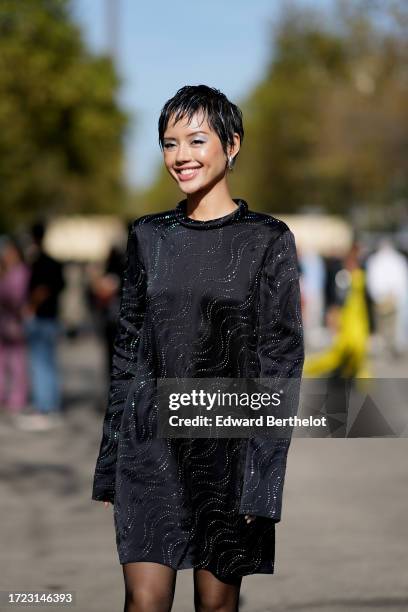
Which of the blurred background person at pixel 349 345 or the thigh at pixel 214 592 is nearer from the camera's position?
the thigh at pixel 214 592

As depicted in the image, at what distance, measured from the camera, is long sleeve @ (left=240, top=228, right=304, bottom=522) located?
337cm

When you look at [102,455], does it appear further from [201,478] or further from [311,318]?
[311,318]

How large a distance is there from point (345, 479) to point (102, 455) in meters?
5.43

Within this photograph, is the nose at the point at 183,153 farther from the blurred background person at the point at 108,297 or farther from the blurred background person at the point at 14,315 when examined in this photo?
the blurred background person at the point at 14,315

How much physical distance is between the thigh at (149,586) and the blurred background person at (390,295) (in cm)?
1682

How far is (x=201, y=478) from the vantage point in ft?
11.4

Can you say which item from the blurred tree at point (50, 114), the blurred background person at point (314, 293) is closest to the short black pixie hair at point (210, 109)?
the blurred tree at point (50, 114)

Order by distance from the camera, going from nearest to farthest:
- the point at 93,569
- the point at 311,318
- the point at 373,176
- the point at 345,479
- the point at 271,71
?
the point at 93,569
the point at 345,479
the point at 311,318
the point at 373,176
the point at 271,71

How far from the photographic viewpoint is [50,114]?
99.5 ft

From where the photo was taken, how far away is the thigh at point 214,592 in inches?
137

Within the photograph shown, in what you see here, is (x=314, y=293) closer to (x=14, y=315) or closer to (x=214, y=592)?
(x=14, y=315)

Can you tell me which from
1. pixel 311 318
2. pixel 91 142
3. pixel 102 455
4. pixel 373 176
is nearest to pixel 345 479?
pixel 102 455

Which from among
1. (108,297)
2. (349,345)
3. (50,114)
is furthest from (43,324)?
(50,114)

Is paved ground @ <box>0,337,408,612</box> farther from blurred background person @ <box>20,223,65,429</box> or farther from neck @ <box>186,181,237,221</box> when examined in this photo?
neck @ <box>186,181,237,221</box>
